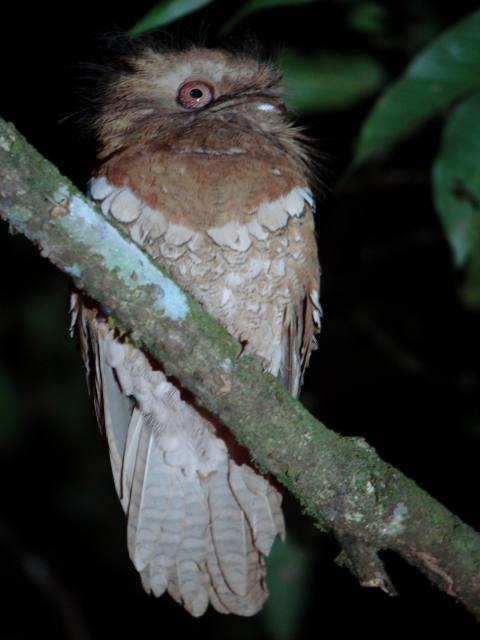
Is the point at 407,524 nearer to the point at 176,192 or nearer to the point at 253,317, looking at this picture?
the point at 253,317

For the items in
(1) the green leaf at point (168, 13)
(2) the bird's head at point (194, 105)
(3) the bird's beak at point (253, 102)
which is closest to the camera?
(1) the green leaf at point (168, 13)

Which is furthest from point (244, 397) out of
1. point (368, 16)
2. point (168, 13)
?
point (368, 16)

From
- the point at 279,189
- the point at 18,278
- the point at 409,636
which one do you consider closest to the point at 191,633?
the point at 409,636

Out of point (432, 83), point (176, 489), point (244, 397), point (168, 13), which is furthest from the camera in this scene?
point (176, 489)

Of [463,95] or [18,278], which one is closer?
[463,95]

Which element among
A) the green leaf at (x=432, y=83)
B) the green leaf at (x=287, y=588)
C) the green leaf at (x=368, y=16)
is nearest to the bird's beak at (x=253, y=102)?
the green leaf at (x=432, y=83)

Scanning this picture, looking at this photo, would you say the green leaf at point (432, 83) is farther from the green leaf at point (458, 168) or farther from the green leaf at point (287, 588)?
the green leaf at point (287, 588)

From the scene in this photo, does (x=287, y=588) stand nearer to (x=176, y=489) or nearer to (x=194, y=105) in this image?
(x=176, y=489)
